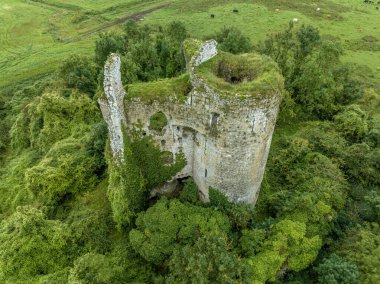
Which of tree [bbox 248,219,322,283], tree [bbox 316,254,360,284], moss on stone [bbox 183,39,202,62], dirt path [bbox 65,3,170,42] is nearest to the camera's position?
tree [bbox 316,254,360,284]

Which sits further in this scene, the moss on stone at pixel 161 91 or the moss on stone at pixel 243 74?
the moss on stone at pixel 161 91

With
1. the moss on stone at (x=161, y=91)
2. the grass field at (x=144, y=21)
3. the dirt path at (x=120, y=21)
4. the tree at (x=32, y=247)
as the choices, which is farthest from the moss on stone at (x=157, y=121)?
the dirt path at (x=120, y=21)

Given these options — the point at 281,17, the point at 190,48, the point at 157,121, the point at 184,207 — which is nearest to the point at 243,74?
the point at 190,48

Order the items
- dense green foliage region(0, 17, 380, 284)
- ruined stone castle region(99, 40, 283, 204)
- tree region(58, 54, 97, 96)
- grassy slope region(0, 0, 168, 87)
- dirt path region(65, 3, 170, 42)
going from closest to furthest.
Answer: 1. ruined stone castle region(99, 40, 283, 204)
2. dense green foliage region(0, 17, 380, 284)
3. tree region(58, 54, 97, 96)
4. grassy slope region(0, 0, 168, 87)
5. dirt path region(65, 3, 170, 42)

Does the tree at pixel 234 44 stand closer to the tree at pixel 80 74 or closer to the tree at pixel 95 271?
the tree at pixel 80 74

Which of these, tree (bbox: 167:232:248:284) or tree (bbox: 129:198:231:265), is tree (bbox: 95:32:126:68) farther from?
tree (bbox: 167:232:248:284)

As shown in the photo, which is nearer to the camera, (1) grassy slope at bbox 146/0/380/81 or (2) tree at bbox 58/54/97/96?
(2) tree at bbox 58/54/97/96

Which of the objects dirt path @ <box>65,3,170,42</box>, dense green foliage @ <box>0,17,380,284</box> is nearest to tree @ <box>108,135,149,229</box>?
dense green foliage @ <box>0,17,380,284</box>
